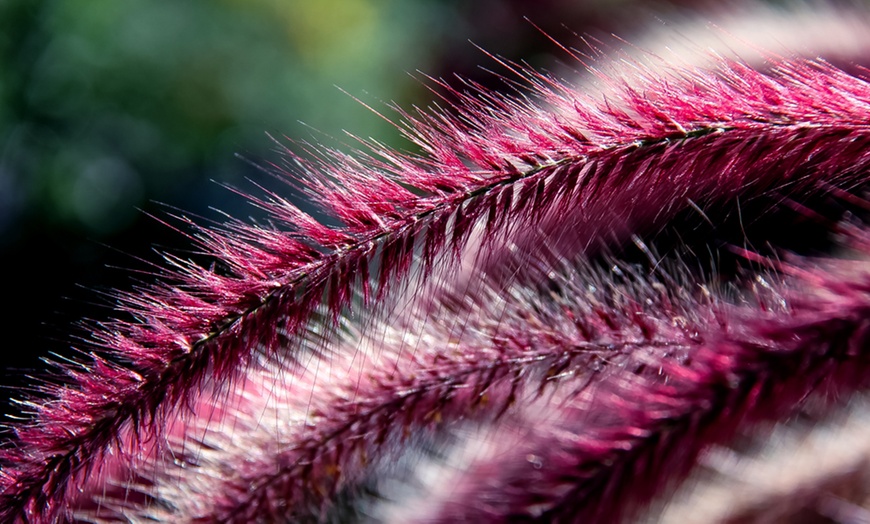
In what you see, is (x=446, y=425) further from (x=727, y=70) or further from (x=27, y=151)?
(x=27, y=151)

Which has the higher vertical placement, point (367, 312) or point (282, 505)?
point (367, 312)

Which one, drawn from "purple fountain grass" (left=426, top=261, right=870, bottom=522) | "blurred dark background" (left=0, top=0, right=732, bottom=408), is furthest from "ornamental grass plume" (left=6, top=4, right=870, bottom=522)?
"blurred dark background" (left=0, top=0, right=732, bottom=408)

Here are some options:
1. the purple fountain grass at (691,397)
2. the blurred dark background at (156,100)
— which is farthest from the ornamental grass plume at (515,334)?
the blurred dark background at (156,100)

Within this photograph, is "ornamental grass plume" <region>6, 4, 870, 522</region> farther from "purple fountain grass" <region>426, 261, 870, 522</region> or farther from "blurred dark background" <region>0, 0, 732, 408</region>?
"blurred dark background" <region>0, 0, 732, 408</region>

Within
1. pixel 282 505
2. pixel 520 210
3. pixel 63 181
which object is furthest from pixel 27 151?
pixel 520 210

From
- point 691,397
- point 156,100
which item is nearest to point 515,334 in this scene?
point 691,397
